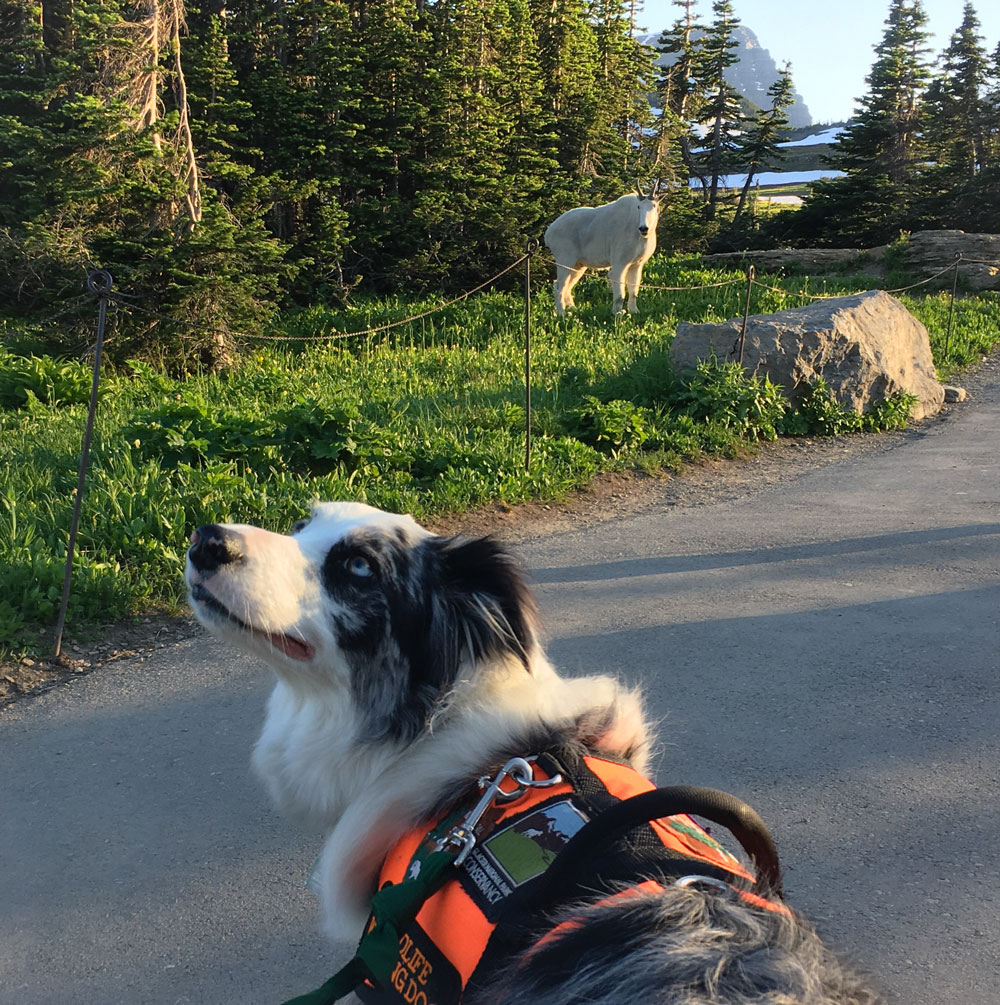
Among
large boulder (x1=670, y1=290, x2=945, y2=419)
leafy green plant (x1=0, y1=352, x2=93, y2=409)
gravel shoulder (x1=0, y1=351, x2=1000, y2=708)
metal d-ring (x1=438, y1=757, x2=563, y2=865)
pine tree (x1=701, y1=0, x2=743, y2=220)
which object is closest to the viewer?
metal d-ring (x1=438, y1=757, x2=563, y2=865)

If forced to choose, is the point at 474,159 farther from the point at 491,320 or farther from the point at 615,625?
the point at 615,625

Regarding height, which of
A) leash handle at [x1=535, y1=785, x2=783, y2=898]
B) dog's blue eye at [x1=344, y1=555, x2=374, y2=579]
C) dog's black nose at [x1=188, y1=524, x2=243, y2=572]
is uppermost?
dog's black nose at [x1=188, y1=524, x2=243, y2=572]

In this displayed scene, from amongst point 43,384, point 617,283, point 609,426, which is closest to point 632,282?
point 617,283

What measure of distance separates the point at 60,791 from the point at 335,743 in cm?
187

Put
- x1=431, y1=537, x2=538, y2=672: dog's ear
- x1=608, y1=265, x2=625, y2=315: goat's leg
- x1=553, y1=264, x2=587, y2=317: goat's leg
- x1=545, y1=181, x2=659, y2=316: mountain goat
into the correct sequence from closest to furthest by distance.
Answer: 1. x1=431, y1=537, x2=538, y2=672: dog's ear
2. x1=545, y1=181, x2=659, y2=316: mountain goat
3. x1=608, y1=265, x2=625, y2=315: goat's leg
4. x1=553, y1=264, x2=587, y2=317: goat's leg

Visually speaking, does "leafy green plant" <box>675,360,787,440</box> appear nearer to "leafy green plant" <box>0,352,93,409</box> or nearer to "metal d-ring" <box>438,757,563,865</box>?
"leafy green plant" <box>0,352,93,409</box>

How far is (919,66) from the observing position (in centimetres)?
2848

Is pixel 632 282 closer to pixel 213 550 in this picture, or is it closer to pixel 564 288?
pixel 564 288

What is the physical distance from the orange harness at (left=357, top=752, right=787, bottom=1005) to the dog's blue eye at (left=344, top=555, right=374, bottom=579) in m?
0.64

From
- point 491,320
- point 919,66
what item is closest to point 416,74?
point 491,320

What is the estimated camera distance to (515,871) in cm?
166

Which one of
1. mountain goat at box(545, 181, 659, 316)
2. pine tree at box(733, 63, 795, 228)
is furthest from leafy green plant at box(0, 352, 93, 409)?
pine tree at box(733, 63, 795, 228)

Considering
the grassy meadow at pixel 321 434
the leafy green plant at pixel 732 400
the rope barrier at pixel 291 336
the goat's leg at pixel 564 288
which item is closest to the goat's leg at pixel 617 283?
the goat's leg at pixel 564 288

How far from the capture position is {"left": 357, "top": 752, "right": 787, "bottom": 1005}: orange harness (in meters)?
1.54
